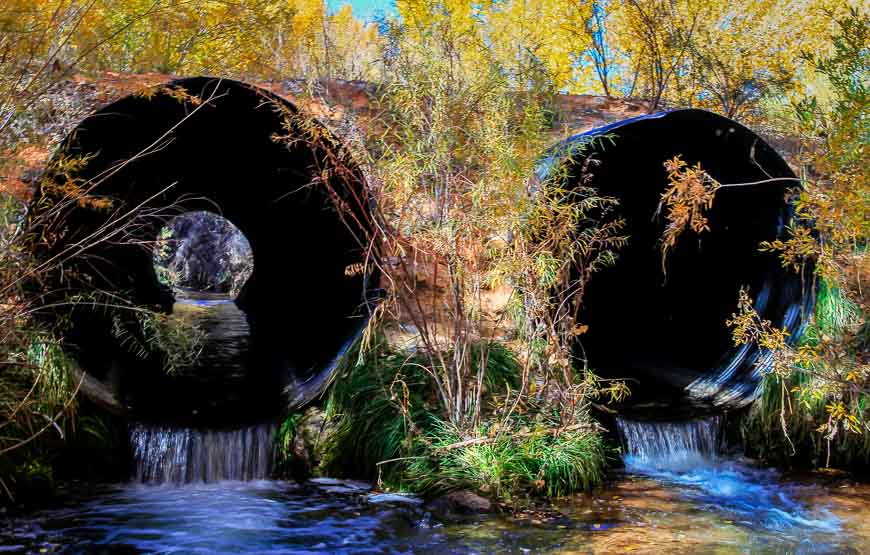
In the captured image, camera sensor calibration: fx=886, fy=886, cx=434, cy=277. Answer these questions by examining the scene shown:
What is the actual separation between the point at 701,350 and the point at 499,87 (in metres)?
5.07

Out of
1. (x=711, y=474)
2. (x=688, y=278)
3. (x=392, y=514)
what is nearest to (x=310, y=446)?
(x=392, y=514)

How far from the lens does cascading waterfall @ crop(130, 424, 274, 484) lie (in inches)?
282

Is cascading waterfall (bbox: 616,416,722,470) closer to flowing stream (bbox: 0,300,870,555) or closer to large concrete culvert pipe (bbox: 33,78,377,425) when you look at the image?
flowing stream (bbox: 0,300,870,555)

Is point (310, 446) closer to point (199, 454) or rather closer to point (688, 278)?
point (199, 454)

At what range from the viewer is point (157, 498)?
22.1 feet

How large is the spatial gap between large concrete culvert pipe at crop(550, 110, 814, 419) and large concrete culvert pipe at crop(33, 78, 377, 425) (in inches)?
105

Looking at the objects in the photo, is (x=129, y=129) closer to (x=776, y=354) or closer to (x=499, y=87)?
(x=499, y=87)

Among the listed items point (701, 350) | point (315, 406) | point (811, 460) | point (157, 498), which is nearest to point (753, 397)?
point (811, 460)

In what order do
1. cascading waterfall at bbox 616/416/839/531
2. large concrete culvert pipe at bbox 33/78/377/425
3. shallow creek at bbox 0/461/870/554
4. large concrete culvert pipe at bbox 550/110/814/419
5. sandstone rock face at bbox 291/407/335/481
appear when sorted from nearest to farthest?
shallow creek at bbox 0/461/870/554 < cascading waterfall at bbox 616/416/839/531 < sandstone rock face at bbox 291/407/335/481 < large concrete culvert pipe at bbox 33/78/377/425 < large concrete culvert pipe at bbox 550/110/814/419

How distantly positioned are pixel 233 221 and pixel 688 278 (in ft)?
21.9

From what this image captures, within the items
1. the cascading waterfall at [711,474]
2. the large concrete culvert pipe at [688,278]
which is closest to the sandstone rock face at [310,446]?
the cascading waterfall at [711,474]

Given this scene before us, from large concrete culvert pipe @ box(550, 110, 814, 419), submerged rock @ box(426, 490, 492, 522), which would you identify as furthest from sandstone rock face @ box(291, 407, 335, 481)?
large concrete culvert pipe @ box(550, 110, 814, 419)

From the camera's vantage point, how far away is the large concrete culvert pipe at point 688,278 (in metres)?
8.65

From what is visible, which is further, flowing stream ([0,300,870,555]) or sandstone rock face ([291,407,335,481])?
sandstone rock face ([291,407,335,481])
